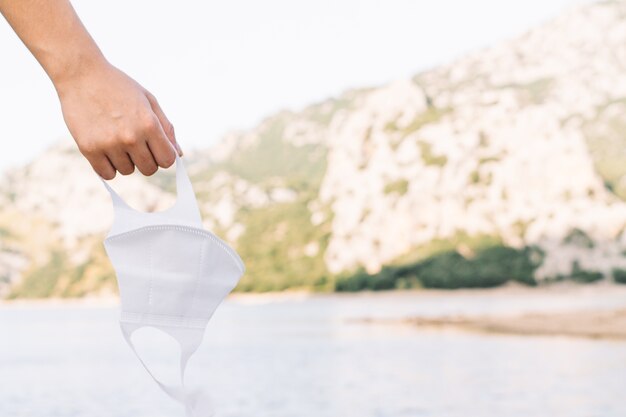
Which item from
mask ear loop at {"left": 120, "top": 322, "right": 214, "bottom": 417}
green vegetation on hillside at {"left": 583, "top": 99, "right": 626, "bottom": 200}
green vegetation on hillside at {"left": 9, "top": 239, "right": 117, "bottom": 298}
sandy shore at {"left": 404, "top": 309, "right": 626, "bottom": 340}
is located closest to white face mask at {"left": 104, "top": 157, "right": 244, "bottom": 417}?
mask ear loop at {"left": 120, "top": 322, "right": 214, "bottom": 417}

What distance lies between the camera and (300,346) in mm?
55844

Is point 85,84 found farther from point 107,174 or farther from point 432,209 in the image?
point 432,209

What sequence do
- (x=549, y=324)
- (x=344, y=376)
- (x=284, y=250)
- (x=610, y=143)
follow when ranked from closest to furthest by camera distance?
(x=344, y=376)
(x=549, y=324)
(x=284, y=250)
(x=610, y=143)

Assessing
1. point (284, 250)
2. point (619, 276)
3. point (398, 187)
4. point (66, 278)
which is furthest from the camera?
point (66, 278)

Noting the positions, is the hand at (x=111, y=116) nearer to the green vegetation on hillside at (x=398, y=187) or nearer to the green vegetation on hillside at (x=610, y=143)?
the green vegetation on hillside at (x=610, y=143)

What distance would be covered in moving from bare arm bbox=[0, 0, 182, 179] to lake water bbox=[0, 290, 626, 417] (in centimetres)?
1933

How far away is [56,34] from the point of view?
1.30m

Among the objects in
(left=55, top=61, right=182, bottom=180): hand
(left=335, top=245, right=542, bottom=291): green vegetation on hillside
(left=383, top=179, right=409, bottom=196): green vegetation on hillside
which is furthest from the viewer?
(left=383, top=179, right=409, bottom=196): green vegetation on hillside

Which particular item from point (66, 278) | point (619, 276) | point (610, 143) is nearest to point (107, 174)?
point (619, 276)

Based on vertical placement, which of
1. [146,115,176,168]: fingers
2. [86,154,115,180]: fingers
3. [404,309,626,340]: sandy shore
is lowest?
[404,309,626,340]: sandy shore

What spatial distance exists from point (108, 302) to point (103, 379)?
127221 millimetres

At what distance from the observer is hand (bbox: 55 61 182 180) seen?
129cm

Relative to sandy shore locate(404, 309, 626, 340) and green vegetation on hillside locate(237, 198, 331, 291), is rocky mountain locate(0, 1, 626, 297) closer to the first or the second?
green vegetation on hillside locate(237, 198, 331, 291)

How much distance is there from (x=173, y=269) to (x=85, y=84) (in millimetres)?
295
